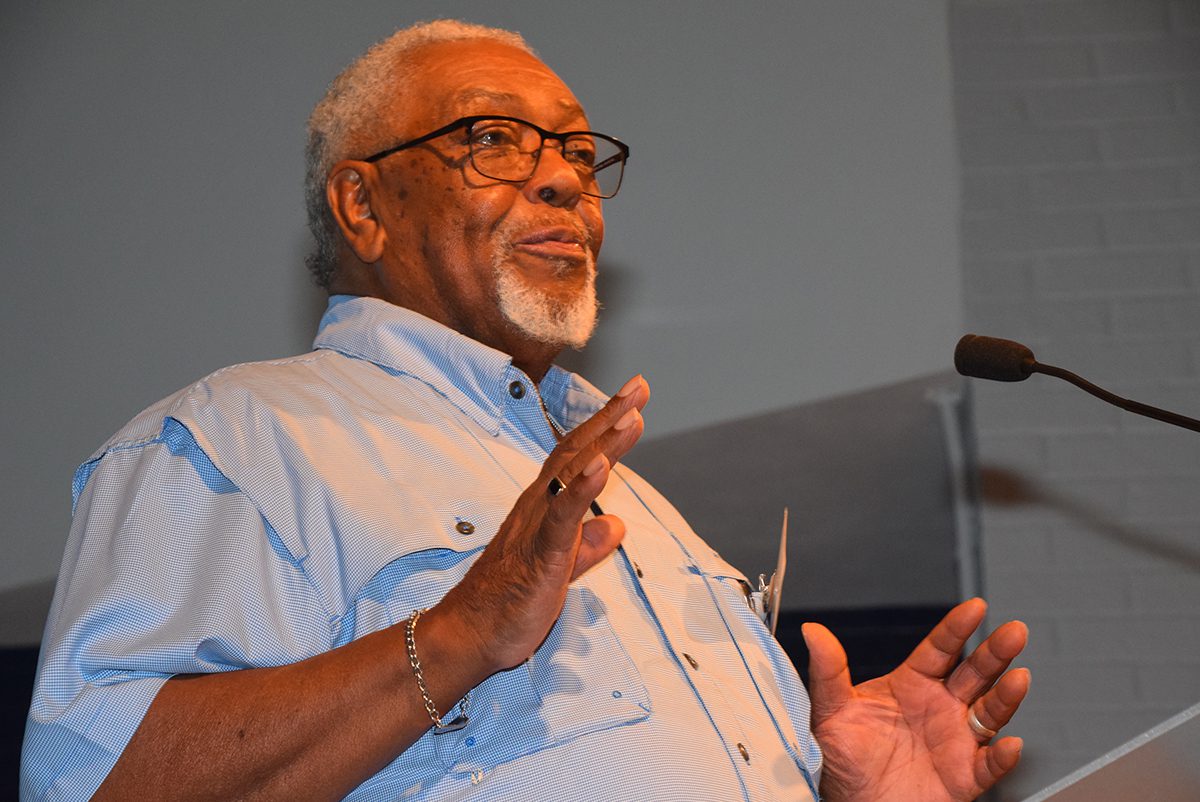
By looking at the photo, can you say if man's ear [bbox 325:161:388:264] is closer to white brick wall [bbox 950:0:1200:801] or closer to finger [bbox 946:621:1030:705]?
finger [bbox 946:621:1030:705]

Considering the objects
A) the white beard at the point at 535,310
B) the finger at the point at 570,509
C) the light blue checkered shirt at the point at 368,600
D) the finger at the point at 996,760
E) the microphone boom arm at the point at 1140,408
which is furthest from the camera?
the white beard at the point at 535,310

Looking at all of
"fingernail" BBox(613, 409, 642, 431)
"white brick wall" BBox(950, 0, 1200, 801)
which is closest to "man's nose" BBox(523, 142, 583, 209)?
"fingernail" BBox(613, 409, 642, 431)

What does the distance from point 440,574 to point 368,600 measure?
77mm

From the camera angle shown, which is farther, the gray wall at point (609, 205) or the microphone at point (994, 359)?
the gray wall at point (609, 205)

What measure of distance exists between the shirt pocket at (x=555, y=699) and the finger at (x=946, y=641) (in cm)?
45

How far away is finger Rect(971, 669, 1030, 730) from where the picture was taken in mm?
1477

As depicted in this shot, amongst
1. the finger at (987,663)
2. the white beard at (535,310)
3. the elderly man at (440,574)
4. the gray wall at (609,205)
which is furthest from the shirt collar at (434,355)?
the gray wall at (609,205)

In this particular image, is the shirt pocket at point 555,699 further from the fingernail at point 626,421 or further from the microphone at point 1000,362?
the microphone at point 1000,362

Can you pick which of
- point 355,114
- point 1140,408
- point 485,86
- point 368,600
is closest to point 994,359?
point 1140,408

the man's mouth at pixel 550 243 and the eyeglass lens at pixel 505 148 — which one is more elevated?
the eyeglass lens at pixel 505 148

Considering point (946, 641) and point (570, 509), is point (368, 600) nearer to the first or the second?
point (570, 509)

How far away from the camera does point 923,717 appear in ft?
5.09

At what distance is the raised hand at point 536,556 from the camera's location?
102 centimetres

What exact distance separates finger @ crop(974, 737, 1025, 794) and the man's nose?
88cm
